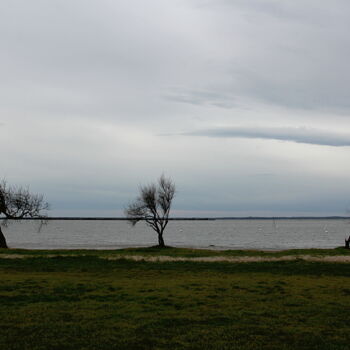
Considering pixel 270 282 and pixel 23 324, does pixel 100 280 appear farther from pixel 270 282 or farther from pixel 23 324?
pixel 23 324

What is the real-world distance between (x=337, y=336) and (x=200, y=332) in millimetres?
3149

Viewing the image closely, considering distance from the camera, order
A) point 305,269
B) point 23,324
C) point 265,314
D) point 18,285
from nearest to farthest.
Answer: point 23,324, point 265,314, point 18,285, point 305,269

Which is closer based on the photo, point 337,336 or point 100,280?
point 337,336

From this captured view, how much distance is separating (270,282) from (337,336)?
9.18m

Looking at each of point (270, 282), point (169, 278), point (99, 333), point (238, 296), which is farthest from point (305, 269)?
point (99, 333)

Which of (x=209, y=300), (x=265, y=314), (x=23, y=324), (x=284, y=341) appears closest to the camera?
(x=284, y=341)

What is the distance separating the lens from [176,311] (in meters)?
13.1

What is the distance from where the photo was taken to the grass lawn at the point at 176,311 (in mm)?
10148

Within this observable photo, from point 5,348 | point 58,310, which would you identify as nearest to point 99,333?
point 5,348

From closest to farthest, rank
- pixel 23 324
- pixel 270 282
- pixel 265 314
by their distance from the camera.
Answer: pixel 23 324 → pixel 265 314 → pixel 270 282

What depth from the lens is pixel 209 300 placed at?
49.0ft

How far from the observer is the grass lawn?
10148mm

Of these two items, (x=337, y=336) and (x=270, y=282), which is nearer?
(x=337, y=336)

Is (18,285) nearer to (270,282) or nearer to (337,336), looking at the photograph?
(270,282)
